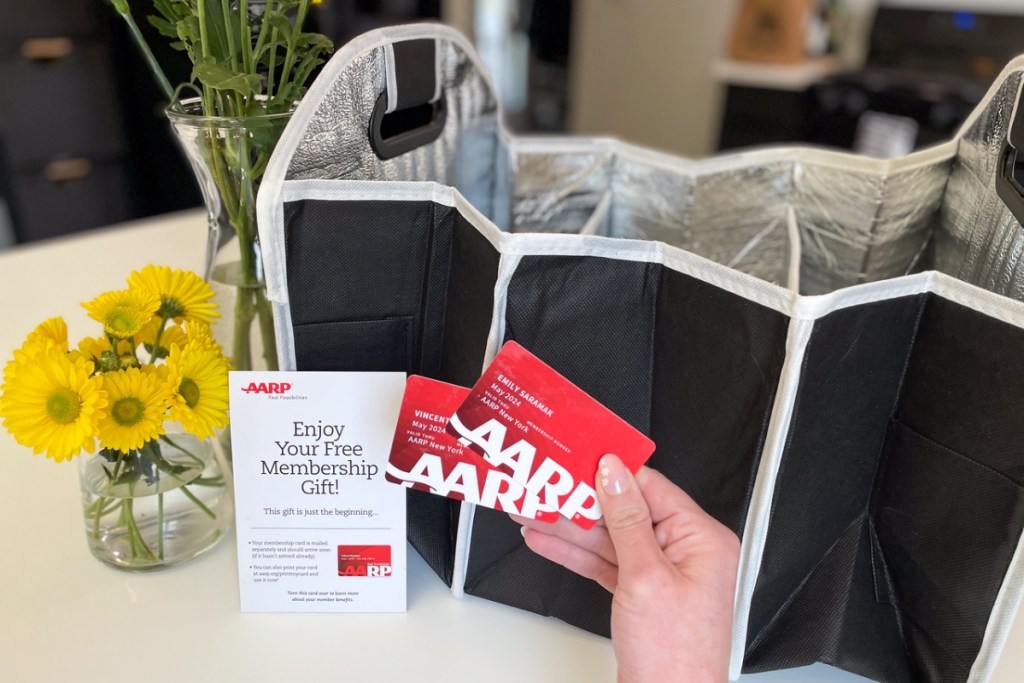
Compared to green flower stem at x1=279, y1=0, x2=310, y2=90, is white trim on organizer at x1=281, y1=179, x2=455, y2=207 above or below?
below

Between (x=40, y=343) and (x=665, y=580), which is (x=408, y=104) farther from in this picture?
(x=665, y=580)

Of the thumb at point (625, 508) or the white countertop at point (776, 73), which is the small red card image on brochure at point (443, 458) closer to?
the thumb at point (625, 508)

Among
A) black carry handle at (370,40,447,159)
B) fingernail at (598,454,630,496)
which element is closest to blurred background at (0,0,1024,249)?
black carry handle at (370,40,447,159)

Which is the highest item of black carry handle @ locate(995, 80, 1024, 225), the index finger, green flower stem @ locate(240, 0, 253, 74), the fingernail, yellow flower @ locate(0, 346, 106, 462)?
green flower stem @ locate(240, 0, 253, 74)

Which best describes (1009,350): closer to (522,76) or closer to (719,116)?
(719,116)

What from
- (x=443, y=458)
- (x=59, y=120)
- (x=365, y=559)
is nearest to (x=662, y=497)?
(x=443, y=458)

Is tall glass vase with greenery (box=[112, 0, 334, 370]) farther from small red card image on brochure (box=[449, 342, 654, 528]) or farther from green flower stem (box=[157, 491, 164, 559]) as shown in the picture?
small red card image on brochure (box=[449, 342, 654, 528])

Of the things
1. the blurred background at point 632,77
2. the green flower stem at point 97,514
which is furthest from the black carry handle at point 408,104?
the blurred background at point 632,77

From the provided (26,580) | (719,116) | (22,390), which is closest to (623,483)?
(22,390)

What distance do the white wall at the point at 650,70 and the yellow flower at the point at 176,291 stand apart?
3.36 metres

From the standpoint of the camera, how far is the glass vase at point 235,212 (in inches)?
29.8

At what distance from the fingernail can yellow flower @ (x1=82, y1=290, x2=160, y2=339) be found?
1.38 ft

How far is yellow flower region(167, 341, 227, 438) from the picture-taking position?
70cm

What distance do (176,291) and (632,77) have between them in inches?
153
